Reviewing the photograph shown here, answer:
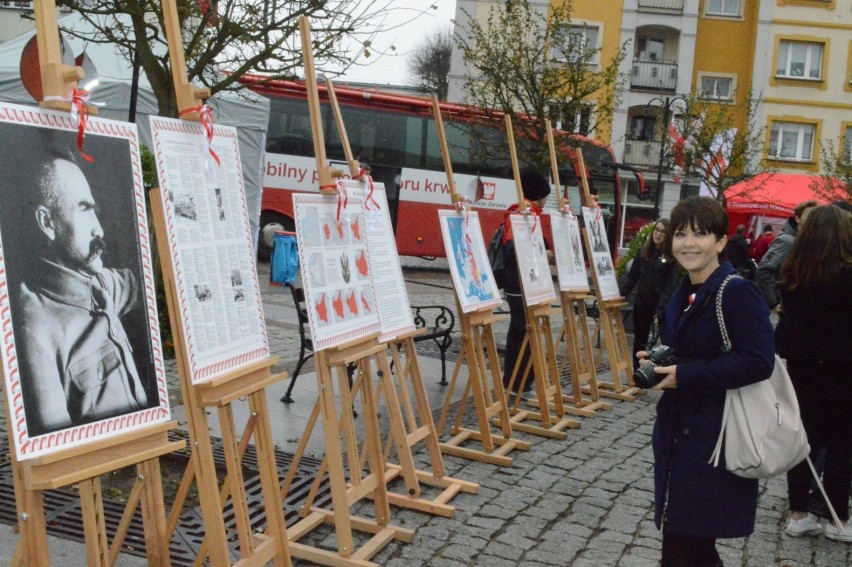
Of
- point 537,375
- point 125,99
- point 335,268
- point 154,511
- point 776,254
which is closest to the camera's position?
point 154,511

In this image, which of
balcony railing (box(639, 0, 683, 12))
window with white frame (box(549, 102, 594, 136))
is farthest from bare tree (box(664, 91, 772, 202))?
balcony railing (box(639, 0, 683, 12))

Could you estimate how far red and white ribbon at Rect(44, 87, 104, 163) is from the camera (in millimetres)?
2785

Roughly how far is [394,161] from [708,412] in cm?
1835

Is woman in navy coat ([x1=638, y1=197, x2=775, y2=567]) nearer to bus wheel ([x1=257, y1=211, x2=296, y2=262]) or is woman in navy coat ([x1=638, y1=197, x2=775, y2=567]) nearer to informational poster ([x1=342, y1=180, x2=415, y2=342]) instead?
informational poster ([x1=342, y1=180, x2=415, y2=342])

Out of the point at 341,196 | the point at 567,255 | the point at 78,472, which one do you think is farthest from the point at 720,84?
the point at 78,472

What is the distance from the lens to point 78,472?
2693 mm

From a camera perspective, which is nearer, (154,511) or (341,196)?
(154,511)

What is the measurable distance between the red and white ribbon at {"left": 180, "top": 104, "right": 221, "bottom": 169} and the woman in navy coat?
179 centimetres

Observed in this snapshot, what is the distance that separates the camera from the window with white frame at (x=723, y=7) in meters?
40.0

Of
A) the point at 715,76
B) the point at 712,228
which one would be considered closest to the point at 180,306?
the point at 712,228

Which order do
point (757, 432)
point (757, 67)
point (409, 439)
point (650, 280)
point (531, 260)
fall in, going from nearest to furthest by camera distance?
point (757, 432)
point (409, 439)
point (531, 260)
point (650, 280)
point (757, 67)

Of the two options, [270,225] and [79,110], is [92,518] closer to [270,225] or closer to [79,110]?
[79,110]

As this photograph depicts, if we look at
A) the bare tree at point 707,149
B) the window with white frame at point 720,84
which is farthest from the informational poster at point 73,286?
the window with white frame at point 720,84

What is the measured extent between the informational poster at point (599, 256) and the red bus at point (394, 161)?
10.7 meters
